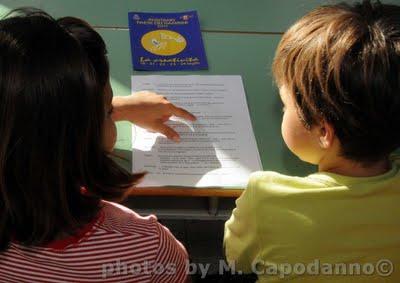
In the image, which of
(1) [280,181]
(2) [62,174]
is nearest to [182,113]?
(1) [280,181]

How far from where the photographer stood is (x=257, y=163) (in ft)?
3.10

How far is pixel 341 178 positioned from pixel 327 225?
0.08 m

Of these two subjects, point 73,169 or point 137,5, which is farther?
point 137,5

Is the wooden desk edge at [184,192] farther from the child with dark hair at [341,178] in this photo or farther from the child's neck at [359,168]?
the child's neck at [359,168]

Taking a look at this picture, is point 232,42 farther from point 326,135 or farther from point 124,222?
point 124,222

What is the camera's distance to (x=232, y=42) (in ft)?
4.17

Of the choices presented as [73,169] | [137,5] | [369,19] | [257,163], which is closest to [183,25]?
[137,5]

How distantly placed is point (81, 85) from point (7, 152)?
0.41 feet

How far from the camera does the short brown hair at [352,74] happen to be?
0.72 meters

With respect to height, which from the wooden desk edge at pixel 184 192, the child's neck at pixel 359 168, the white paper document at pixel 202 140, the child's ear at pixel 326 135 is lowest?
the wooden desk edge at pixel 184 192

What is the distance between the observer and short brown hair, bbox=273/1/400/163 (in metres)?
0.72

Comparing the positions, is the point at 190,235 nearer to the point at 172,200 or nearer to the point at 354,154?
the point at 172,200

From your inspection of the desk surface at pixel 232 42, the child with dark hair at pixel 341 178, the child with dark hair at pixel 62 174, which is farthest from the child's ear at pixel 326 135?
the child with dark hair at pixel 62 174

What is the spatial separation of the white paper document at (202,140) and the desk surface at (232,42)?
0.02 m
